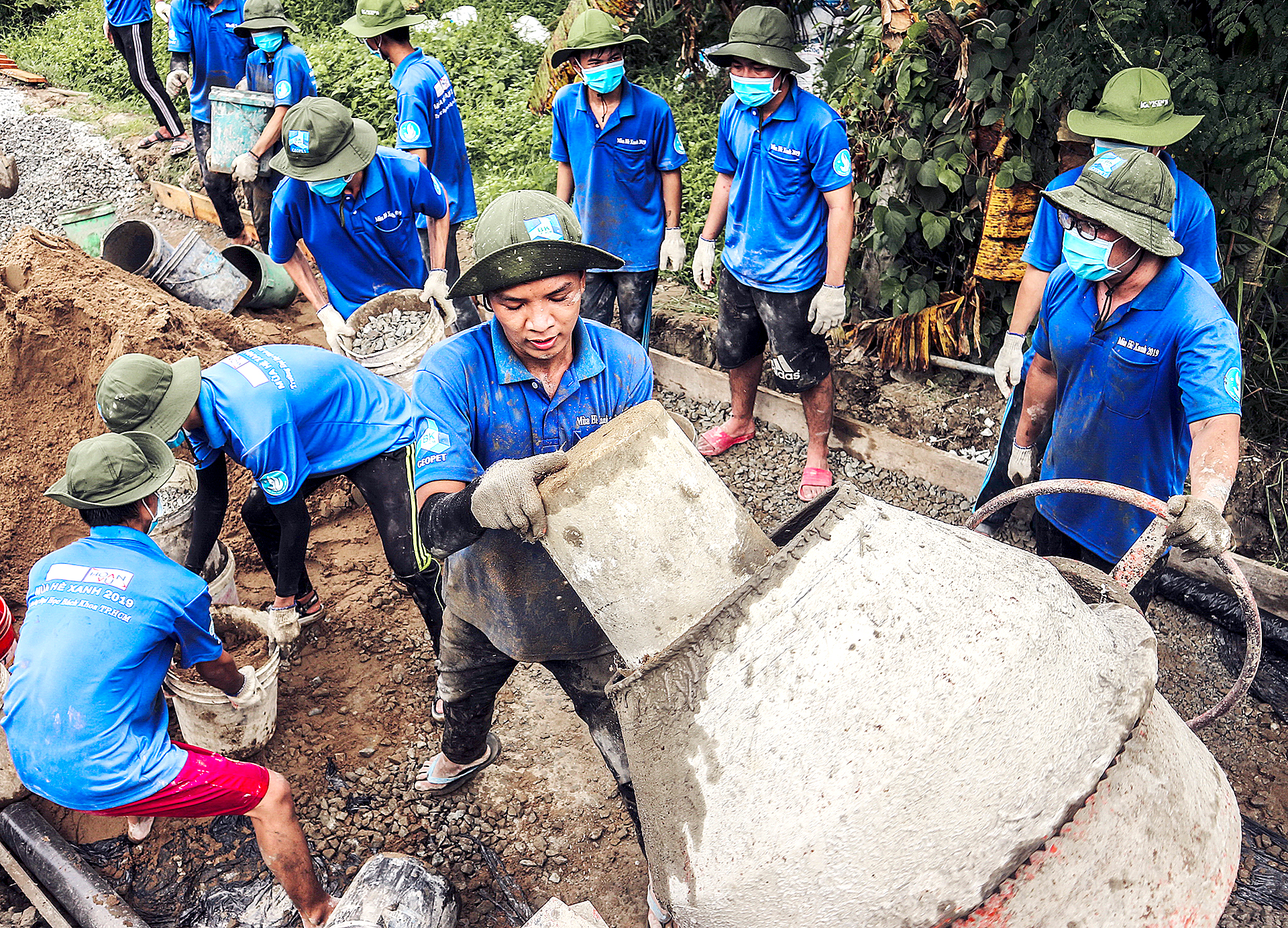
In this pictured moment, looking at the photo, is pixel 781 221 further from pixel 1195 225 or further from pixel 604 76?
pixel 1195 225

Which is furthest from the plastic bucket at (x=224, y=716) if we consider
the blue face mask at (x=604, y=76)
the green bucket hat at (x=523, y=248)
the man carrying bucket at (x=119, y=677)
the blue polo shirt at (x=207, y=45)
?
the blue polo shirt at (x=207, y=45)

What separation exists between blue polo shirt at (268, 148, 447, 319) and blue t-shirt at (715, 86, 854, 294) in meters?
1.80

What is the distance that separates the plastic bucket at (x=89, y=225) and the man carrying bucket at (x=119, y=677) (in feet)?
17.2

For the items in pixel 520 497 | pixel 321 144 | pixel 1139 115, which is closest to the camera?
pixel 520 497

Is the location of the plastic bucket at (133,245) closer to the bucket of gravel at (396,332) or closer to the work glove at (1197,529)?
the bucket of gravel at (396,332)

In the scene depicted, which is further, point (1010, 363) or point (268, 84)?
point (268, 84)

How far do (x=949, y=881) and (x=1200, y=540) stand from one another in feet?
4.17

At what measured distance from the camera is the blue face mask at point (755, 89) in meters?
4.50

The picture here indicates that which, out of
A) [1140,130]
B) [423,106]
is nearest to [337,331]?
[423,106]

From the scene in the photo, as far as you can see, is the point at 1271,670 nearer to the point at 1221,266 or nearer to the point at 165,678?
the point at 1221,266

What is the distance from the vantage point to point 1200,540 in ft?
7.43

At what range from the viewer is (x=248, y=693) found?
3600 mm

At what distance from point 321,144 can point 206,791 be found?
3.25 meters

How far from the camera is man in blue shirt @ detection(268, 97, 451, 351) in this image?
15.3 feet
